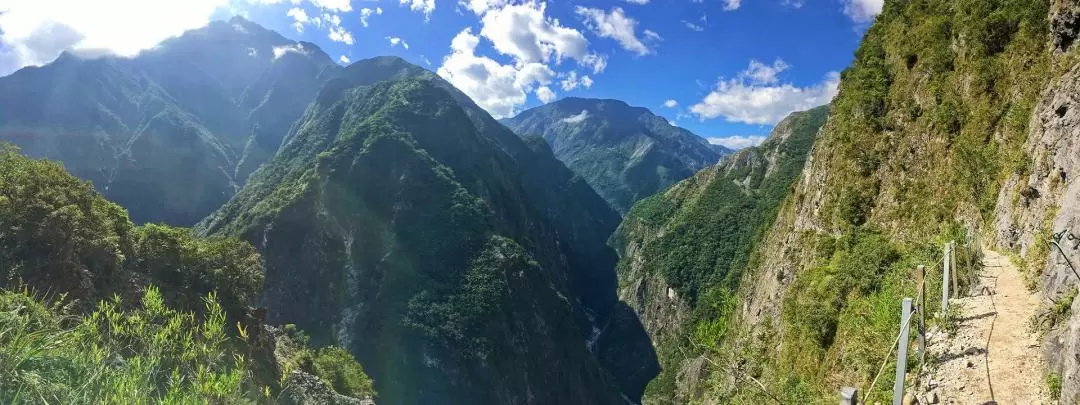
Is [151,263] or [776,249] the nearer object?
[151,263]

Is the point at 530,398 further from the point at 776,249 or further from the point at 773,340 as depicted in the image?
the point at 773,340

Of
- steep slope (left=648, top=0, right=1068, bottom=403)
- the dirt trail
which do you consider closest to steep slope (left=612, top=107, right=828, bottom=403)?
steep slope (left=648, top=0, right=1068, bottom=403)

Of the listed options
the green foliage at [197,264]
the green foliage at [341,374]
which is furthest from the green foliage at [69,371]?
the green foliage at [341,374]

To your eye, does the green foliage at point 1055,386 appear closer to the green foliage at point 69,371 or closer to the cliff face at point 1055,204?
the cliff face at point 1055,204

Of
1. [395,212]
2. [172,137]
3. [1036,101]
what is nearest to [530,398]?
[395,212]

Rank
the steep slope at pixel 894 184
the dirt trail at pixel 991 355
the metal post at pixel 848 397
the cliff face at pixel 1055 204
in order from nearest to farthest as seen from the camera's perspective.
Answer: the metal post at pixel 848 397 < the cliff face at pixel 1055 204 < the dirt trail at pixel 991 355 < the steep slope at pixel 894 184

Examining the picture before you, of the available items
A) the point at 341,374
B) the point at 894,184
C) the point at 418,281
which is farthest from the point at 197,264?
the point at 418,281

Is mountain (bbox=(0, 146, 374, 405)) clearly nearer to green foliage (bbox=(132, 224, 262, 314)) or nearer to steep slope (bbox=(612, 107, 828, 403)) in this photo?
green foliage (bbox=(132, 224, 262, 314))
